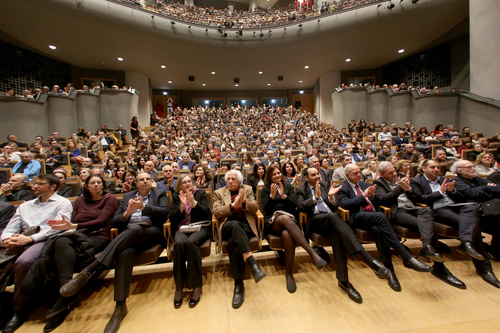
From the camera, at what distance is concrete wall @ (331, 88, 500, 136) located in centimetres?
550

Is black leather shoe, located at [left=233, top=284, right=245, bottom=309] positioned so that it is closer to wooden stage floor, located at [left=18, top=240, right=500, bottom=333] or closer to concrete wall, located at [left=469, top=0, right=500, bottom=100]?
wooden stage floor, located at [left=18, top=240, right=500, bottom=333]

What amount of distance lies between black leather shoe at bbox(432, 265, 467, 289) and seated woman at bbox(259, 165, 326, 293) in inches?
41.3

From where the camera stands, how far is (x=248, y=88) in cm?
1334

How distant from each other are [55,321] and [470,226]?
9.99 ft

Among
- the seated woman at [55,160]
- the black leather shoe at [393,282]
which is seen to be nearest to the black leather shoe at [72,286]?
the black leather shoe at [393,282]

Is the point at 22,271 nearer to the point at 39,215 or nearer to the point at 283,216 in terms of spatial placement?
the point at 39,215

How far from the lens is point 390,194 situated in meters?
1.87

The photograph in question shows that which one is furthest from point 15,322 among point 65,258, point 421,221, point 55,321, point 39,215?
point 421,221

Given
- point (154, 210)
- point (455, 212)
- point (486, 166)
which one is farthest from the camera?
point (486, 166)

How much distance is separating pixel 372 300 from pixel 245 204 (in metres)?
1.14

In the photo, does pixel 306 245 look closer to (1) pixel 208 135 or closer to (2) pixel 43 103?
(1) pixel 208 135

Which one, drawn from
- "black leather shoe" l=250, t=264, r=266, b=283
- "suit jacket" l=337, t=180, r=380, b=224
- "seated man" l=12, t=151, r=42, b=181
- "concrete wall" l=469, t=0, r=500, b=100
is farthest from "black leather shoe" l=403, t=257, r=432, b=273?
"concrete wall" l=469, t=0, r=500, b=100

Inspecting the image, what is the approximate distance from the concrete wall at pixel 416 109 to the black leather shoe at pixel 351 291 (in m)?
6.31

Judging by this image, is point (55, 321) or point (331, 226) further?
point (331, 226)
